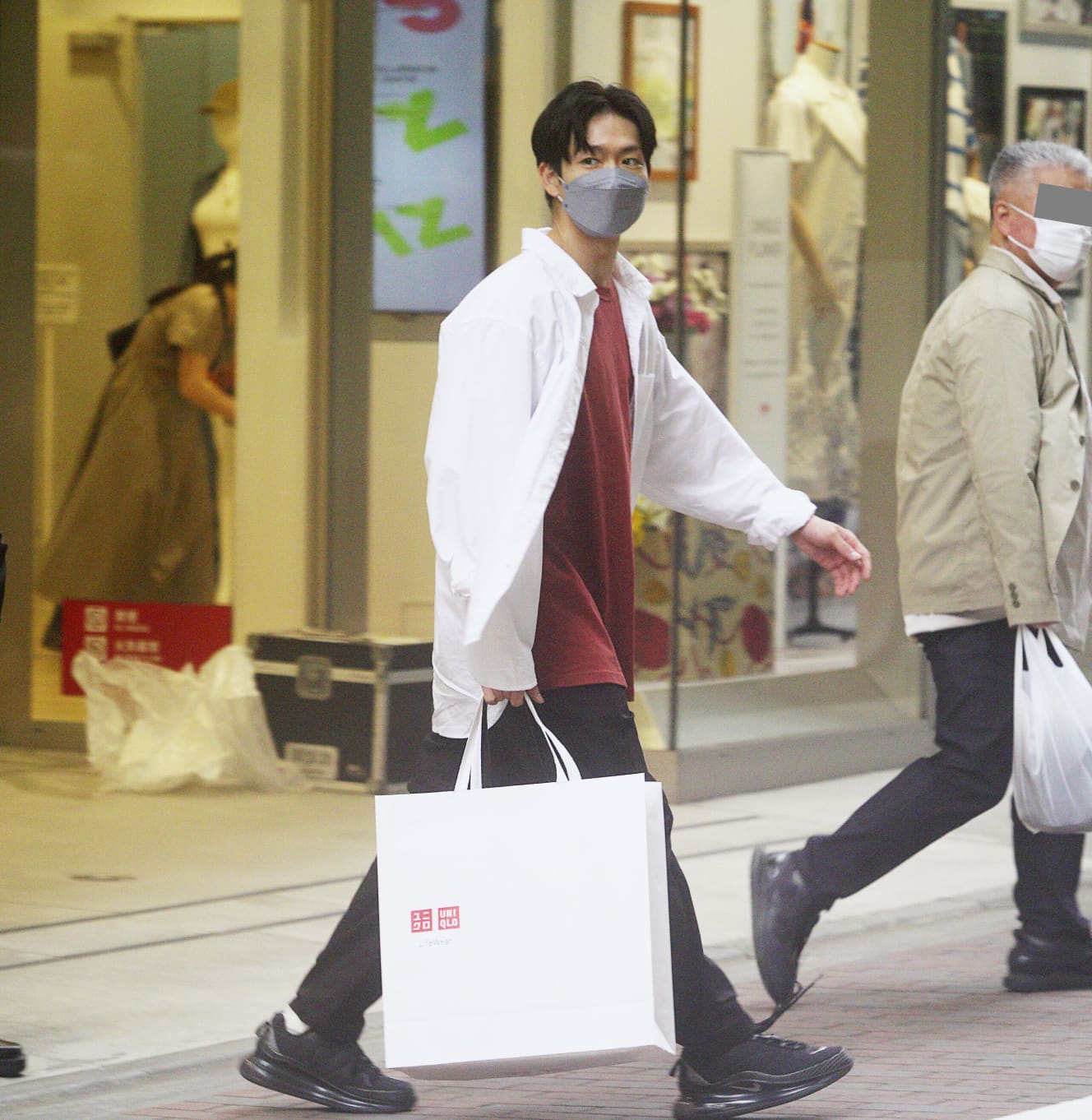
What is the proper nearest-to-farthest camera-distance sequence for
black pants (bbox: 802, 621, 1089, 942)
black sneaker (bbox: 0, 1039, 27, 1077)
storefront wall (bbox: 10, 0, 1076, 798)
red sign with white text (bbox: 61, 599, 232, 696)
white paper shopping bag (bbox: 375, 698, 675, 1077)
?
white paper shopping bag (bbox: 375, 698, 675, 1077)
black sneaker (bbox: 0, 1039, 27, 1077)
black pants (bbox: 802, 621, 1089, 942)
storefront wall (bbox: 10, 0, 1076, 798)
red sign with white text (bbox: 61, 599, 232, 696)

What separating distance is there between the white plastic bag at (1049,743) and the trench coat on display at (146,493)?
4.97m

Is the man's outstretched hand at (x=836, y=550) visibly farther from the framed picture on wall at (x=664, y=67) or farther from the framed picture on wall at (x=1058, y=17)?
the framed picture on wall at (x=1058, y=17)

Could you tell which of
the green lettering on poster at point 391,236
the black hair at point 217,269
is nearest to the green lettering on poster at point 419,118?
the green lettering on poster at point 391,236

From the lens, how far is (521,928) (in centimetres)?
386

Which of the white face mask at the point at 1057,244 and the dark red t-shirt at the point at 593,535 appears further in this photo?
the white face mask at the point at 1057,244

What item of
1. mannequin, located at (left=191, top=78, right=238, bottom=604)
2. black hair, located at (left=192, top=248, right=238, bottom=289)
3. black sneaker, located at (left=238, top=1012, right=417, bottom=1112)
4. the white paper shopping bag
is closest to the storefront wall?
black hair, located at (left=192, top=248, right=238, bottom=289)

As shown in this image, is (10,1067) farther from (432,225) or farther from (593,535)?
(432,225)

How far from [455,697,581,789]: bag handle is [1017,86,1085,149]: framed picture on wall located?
622 cm

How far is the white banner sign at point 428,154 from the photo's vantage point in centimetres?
875

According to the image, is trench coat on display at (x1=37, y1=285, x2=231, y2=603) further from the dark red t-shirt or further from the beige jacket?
the dark red t-shirt

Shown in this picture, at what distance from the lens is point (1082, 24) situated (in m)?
9.82

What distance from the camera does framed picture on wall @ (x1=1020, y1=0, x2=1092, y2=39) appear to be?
31.8 feet

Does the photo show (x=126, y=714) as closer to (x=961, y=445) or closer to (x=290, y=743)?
(x=290, y=743)

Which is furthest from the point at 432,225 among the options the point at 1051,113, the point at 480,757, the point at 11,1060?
the point at 480,757
